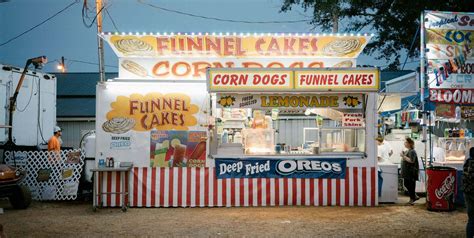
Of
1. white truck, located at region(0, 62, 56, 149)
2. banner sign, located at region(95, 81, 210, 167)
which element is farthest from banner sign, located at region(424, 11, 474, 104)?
white truck, located at region(0, 62, 56, 149)

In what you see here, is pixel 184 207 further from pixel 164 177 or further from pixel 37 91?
pixel 37 91

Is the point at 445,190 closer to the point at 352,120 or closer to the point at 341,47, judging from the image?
the point at 352,120

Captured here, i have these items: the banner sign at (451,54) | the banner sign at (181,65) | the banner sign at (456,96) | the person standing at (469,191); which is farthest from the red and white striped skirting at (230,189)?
the person standing at (469,191)

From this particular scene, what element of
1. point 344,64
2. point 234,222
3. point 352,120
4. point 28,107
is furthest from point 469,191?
point 28,107

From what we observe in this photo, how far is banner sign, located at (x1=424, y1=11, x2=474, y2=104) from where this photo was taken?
36.9 ft

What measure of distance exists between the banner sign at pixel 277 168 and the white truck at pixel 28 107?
19.8 ft

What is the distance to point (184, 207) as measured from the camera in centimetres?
1047

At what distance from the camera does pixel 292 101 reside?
35.1 feet

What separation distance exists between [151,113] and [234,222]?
137 inches

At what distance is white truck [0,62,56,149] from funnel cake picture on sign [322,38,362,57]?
28.4 feet

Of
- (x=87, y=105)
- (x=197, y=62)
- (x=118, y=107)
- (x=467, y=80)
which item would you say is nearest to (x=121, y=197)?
(x=118, y=107)

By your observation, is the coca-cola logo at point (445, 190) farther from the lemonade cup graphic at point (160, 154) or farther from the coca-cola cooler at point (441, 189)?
the lemonade cup graphic at point (160, 154)

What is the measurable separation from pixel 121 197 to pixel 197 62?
374cm

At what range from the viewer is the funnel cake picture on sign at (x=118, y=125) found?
34.5 feet
